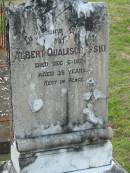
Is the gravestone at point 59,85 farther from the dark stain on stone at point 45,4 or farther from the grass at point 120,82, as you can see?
the grass at point 120,82

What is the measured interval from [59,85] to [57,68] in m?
0.19

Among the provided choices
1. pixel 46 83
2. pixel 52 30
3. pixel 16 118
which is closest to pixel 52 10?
pixel 52 30

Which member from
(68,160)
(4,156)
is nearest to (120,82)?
(4,156)

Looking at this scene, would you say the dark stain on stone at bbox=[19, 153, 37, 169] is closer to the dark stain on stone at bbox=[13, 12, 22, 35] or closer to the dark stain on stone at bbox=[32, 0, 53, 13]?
the dark stain on stone at bbox=[13, 12, 22, 35]

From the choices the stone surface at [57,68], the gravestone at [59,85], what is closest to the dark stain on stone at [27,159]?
the gravestone at [59,85]

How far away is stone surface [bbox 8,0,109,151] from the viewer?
5445 millimetres

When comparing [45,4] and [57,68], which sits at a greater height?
[45,4]

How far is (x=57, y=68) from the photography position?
563cm

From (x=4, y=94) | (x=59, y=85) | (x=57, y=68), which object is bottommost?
(x=4, y=94)

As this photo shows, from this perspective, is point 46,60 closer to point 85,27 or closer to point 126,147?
point 85,27

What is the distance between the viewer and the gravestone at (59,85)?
5.46 meters

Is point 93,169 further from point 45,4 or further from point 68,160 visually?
point 45,4

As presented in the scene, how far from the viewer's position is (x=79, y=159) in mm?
5992

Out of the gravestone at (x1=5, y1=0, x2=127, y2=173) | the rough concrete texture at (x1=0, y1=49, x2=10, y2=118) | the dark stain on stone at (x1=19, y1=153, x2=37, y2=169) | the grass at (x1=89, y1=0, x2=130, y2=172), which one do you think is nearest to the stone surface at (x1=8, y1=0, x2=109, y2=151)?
the gravestone at (x1=5, y1=0, x2=127, y2=173)
